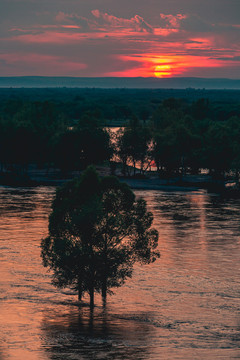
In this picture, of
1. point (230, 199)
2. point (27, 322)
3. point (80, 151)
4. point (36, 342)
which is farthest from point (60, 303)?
→ point (80, 151)

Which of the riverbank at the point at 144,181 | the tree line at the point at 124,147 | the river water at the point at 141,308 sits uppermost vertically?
the tree line at the point at 124,147

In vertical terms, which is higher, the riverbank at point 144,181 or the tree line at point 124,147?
the tree line at point 124,147

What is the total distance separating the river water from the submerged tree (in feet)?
16.1

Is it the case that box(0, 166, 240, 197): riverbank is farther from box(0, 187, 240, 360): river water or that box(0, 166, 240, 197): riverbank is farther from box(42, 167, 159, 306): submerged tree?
box(42, 167, 159, 306): submerged tree

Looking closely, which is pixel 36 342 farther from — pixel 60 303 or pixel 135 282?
pixel 135 282

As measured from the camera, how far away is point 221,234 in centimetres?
10250

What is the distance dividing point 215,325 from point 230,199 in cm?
8437

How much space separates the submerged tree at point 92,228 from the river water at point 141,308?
491 centimetres

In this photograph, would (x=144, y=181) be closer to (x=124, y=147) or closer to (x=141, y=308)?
(x=124, y=147)

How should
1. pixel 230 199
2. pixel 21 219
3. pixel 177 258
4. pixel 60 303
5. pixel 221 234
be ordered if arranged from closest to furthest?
1. pixel 60 303
2. pixel 177 258
3. pixel 221 234
4. pixel 21 219
5. pixel 230 199

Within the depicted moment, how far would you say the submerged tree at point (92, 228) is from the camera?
5628cm

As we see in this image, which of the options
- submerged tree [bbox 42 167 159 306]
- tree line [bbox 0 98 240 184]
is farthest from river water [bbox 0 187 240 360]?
tree line [bbox 0 98 240 184]

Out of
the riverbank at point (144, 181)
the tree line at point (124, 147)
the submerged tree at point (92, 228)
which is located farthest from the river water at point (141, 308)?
the tree line at point (124, 147)

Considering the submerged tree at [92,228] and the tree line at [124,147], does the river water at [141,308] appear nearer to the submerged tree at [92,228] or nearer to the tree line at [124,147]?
the submerged tree at [92,228]
